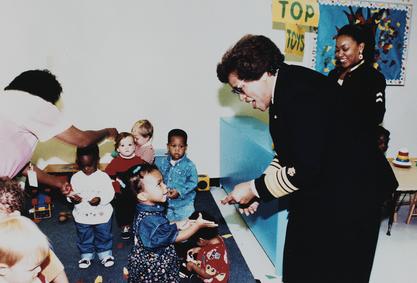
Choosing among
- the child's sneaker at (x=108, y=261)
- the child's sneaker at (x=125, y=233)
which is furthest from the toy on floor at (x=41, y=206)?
the child's sneaker at (x=108, y=261)

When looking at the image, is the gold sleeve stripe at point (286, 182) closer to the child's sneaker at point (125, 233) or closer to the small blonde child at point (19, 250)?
the small blonde child at point (19, 250)

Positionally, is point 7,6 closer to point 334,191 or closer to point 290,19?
point 290,19

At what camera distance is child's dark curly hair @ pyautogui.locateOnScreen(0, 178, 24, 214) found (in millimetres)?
1870

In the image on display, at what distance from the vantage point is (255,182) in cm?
177

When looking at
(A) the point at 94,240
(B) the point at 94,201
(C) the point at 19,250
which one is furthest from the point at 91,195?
(C) the point at 19,250

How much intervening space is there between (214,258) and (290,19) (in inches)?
67.2

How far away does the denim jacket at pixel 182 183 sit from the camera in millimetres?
3305

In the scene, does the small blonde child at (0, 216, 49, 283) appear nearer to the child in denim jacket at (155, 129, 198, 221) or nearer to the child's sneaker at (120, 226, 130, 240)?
the child in denim jacket at (155, 129, 198, 221)

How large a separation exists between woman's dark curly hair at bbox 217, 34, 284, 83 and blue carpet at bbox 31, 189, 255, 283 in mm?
1817

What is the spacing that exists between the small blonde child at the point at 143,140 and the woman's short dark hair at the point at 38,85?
1.52 metres

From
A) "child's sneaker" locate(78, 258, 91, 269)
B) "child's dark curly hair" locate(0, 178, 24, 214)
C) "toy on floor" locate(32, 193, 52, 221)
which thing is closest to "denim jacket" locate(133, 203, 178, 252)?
"child's dark curly hair" locate(0, 178, 24, 214)

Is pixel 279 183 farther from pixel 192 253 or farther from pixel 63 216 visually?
pixel 63 216

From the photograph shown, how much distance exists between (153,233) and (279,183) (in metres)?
0.79

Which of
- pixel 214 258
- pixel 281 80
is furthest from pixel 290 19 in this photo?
pixel 214 258
